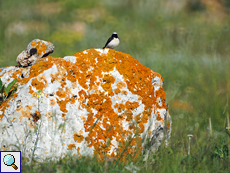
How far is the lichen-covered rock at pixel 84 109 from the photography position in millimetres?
2873

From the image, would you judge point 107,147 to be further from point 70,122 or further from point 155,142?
point 155,142

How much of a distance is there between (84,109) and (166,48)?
680 cm

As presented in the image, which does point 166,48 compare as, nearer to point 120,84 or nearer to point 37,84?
point 120,84

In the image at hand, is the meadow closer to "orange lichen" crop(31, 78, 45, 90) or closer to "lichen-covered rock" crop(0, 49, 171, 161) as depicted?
"lichen-covered rock" crop(0, 49, 171, 161)

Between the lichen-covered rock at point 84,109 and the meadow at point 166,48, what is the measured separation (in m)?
0.22

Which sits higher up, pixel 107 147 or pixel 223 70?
pixel 223 70

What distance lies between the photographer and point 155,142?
3.42 meters

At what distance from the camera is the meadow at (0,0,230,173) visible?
3047mm

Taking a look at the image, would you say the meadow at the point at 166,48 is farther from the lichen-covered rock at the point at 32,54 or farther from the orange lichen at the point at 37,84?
the lichen-covered rock at the point at 32,54

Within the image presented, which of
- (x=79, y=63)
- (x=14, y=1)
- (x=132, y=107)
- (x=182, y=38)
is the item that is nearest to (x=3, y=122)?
(x=79, y=63)

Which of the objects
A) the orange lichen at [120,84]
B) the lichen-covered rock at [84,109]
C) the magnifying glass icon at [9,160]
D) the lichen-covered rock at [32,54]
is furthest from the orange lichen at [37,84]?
the orange lichen at [120,84]

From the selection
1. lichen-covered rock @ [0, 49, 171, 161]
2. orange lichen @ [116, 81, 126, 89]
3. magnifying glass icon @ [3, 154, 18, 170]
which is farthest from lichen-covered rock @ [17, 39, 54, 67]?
magnifying glass icon @ [3, 154, 18, 170]

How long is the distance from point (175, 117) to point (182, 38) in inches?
215

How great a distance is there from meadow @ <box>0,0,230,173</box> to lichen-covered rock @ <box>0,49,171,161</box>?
22cm
